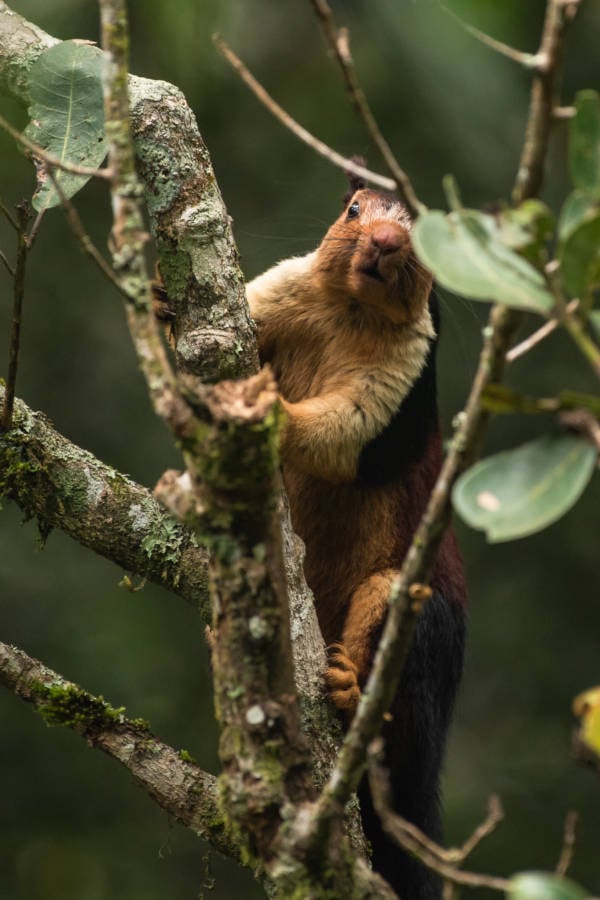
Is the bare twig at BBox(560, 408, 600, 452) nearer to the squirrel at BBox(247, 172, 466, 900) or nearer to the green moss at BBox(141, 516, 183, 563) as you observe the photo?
the squirrel at BBox(247, 172, 466, 900)

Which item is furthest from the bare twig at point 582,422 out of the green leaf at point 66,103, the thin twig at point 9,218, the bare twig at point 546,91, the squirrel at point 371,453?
the squirrel at point 371,453

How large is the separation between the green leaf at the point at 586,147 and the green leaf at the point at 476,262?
161 millimetres

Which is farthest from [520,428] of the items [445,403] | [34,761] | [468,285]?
[468,285]

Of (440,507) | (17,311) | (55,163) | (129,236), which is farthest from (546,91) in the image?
(17,311)

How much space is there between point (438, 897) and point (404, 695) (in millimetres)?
713

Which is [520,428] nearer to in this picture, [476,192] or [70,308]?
[476,192]

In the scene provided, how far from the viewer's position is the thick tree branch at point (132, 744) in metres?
3.39

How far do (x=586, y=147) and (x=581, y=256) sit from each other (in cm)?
19

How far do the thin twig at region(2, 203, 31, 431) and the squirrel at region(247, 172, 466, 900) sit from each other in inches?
35.0

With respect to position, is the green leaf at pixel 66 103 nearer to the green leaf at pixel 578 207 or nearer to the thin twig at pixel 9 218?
the thin twig at pixel 9 218

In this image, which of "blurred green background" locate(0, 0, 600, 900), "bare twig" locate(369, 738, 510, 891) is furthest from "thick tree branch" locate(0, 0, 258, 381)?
"blurred green background" locate(0, 0, 600, 900)

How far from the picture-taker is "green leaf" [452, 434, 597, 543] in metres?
1.66

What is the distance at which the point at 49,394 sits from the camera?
7.65m

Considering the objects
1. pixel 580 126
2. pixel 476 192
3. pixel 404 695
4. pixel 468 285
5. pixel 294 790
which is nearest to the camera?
pixel 468 285
